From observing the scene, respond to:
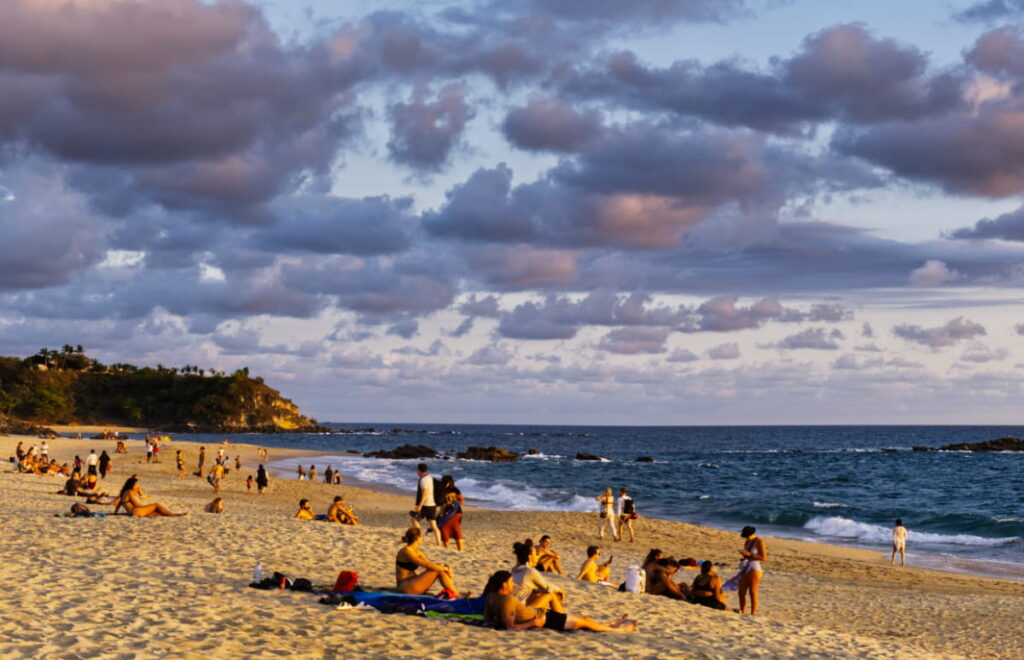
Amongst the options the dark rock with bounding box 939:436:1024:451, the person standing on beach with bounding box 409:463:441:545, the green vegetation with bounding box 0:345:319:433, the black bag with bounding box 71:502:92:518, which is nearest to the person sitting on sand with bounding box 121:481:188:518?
the black bag with bounding box 71:502:92:518

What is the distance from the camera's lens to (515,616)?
12.0 meters

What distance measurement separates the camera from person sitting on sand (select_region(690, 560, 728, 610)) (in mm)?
15445

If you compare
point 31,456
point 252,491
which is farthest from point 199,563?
point 31,456

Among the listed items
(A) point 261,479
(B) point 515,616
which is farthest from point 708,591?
(A) point 261,479

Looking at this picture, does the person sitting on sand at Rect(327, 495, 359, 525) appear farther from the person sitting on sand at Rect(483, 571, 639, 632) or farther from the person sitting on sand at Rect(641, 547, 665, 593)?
the person sitting on sand at Rect(483, 571, 639, 632)

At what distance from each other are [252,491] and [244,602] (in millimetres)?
30843

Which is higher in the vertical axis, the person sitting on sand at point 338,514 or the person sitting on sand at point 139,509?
the person sitting on sand at point 139,509

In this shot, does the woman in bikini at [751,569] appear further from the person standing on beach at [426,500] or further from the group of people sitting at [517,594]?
the person standing on beach at [426,500]

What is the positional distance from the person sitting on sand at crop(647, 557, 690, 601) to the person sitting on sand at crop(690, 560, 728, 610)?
214 mm

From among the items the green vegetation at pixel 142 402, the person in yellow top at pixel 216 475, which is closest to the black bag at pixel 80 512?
the person in yellow top at pixel 216 475

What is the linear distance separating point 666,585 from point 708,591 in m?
0.75

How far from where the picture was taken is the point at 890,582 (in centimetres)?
2316

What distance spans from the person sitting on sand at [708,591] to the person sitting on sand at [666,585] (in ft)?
0.70

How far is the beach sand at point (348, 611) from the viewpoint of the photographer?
10703 mm
